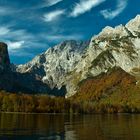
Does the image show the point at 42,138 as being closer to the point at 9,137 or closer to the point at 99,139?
the point at 9,137

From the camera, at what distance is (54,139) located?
12288 centimetres

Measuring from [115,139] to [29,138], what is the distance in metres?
29.0

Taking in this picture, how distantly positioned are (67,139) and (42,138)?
328 inches

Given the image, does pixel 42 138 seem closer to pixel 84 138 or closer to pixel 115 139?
pixel 84 138

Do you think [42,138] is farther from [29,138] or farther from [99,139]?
[99,139]

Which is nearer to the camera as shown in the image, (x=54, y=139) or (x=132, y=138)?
(x=54, y=139)

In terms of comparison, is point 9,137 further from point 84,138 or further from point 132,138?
point 132,138

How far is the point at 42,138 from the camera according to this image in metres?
124

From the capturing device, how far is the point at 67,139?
125 m

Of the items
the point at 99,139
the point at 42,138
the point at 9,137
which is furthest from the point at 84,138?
the point at 9,137

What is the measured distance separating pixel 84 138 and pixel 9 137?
25.2m

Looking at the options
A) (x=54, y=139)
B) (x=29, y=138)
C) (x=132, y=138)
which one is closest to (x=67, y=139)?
(x=54, y=139)

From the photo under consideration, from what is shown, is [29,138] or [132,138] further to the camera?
[132,138]

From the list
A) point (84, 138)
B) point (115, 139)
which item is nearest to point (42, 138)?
point (84, 138)
